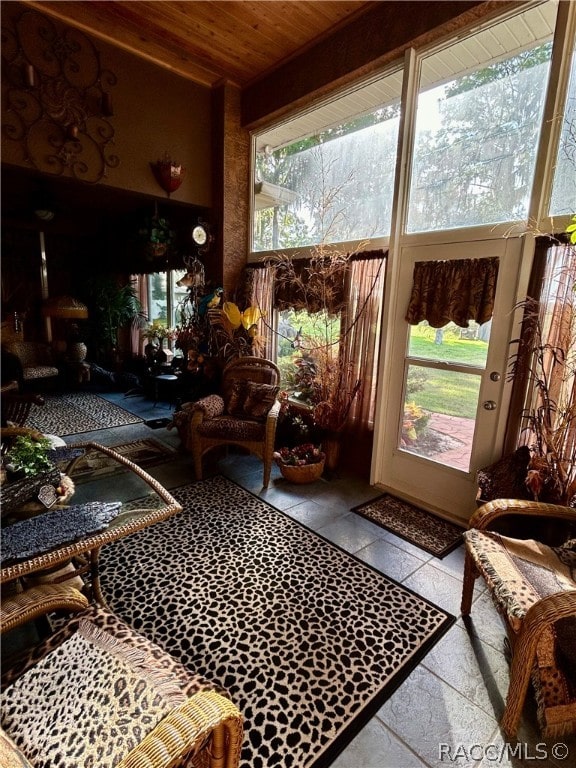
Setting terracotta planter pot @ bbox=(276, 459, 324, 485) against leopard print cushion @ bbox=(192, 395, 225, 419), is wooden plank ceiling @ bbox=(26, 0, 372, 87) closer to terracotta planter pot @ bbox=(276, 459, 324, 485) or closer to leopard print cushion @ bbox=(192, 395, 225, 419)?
leopard print cushion @ bbox=(192, 395, 225, 419)

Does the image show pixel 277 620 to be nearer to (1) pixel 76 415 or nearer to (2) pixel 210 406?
(2) pixel 210 406

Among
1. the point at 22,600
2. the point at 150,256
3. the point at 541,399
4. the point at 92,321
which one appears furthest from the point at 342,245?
the point at 92,321

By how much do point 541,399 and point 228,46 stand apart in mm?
4029

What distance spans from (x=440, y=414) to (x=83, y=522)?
251cm

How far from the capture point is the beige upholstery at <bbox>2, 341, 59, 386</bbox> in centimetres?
590

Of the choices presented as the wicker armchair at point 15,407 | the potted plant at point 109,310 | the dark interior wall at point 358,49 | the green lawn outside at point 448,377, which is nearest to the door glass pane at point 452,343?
the green lawn outside at point 448,377

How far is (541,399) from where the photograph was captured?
7.78 feet

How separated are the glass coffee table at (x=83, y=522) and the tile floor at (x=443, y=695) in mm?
1172

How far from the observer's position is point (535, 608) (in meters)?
1.29

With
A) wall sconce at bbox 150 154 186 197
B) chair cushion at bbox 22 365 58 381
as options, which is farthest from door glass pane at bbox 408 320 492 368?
chair cushion at bbox 22 365 58 381

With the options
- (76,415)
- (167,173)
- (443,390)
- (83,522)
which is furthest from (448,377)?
(76,415)

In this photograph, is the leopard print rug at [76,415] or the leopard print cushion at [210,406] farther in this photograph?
the leopard print rug at [76,415]

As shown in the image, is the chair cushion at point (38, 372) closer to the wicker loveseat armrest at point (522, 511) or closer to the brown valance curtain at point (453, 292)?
the brown valance curtain at point (453, 292)

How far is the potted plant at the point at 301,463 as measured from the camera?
3287 mm
